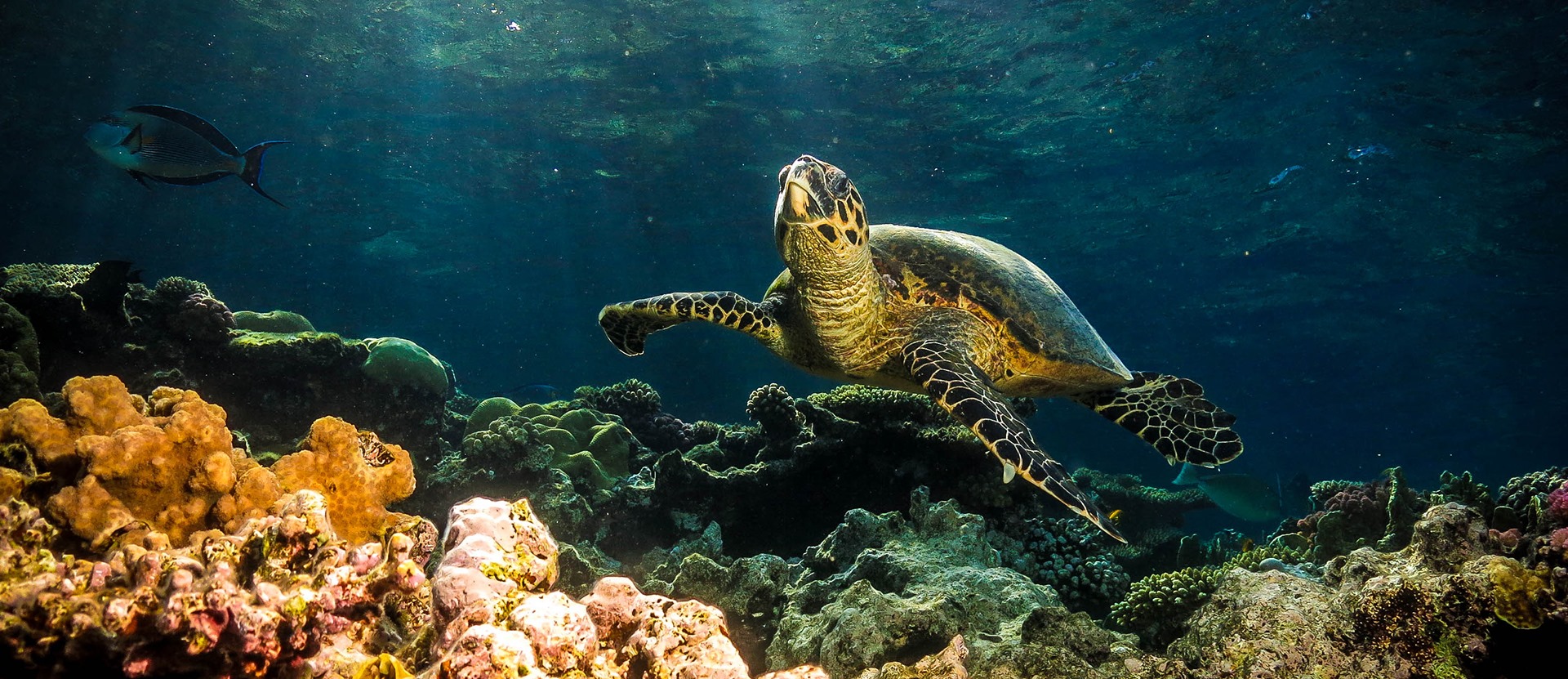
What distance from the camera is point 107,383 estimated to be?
84.7 inches

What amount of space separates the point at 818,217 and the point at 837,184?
348 mm

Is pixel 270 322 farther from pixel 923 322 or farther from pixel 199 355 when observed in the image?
pixel 923 322

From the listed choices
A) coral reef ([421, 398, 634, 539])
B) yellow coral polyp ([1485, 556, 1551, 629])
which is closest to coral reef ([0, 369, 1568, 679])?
yellow coral polyp ([1485, 556, 1551, 629])

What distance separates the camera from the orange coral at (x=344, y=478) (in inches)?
86.3

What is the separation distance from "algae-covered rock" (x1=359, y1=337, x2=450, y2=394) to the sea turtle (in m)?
2.54

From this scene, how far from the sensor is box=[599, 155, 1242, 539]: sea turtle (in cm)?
405

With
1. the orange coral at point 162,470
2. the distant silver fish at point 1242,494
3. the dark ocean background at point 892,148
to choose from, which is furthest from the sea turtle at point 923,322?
the dark ocean background at point 892,148

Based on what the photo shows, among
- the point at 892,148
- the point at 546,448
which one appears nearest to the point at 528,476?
the point at 546,448

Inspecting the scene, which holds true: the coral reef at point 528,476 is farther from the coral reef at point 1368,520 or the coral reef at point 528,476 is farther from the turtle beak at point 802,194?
the coral reef at point 1368,520

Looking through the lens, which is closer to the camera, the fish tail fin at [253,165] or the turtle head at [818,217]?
the turtle head at [818,217]

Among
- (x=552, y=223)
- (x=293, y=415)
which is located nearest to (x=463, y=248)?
(x=552, y=223)

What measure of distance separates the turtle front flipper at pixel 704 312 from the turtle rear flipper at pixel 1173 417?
3050 mm

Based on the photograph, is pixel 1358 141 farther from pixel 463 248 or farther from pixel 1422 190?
pixel 463 248

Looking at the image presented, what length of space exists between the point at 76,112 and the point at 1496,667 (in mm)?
29988
